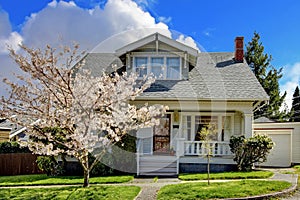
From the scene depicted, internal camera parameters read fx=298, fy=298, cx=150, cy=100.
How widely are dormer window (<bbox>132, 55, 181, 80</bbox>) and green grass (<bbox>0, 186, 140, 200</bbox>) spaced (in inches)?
286

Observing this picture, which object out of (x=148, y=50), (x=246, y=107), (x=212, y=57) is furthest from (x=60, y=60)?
(x=212, y=57)

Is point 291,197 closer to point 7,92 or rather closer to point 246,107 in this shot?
point 246,107

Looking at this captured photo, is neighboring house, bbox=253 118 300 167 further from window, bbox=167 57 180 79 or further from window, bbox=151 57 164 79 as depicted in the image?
window, bbox=151 57 164 79

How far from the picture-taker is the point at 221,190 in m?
8.74

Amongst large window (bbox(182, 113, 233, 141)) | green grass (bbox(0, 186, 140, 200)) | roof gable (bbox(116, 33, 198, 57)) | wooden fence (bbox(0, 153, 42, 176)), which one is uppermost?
roof gable (bbox(116, 33, 198, 57))

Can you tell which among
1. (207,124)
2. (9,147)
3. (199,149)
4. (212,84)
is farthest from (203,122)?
(9,147)

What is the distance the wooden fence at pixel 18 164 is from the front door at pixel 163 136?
6860mm

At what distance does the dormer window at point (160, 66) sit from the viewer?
51.5 ft

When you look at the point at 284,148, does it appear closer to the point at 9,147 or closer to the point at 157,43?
the point at 157,43

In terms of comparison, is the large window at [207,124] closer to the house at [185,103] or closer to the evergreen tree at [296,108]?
the house at [185,103]

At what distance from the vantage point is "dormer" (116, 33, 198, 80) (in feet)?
50.8

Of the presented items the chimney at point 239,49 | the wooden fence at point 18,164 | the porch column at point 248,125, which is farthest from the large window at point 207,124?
the wooden fence at point 18,164

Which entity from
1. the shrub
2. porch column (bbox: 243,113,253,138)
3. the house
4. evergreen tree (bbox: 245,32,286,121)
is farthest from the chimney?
evergreen tree (bbox: 245,32,286,121)

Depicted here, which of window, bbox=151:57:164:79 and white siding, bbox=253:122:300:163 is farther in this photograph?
white siding, bbox=253:122:300:163
